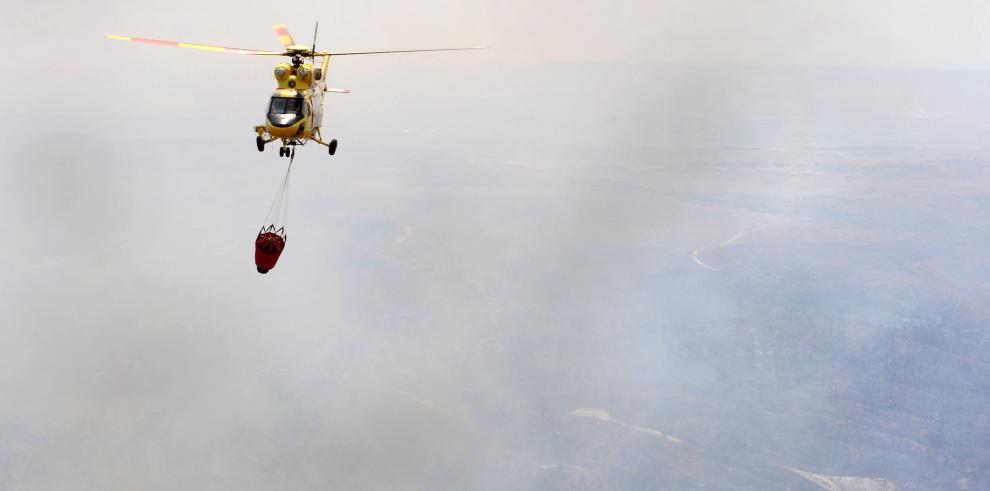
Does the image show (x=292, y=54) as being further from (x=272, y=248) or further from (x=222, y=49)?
(x=272, y=248)

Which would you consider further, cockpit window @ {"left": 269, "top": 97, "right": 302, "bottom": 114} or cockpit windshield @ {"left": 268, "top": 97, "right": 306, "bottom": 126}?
cockpit window @ {"left": 269, "top": 97, "right": 302, "bottom": 114}

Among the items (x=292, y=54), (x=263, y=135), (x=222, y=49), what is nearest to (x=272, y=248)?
(x=263, y=135)

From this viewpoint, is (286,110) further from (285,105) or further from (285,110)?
(285,105)

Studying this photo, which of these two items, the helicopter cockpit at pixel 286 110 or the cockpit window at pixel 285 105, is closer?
the helicopter cockpit at pixel 286 110

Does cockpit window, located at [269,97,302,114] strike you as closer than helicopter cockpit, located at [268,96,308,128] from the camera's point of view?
No

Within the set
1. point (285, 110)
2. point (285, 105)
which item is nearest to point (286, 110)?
point (285, 110)
